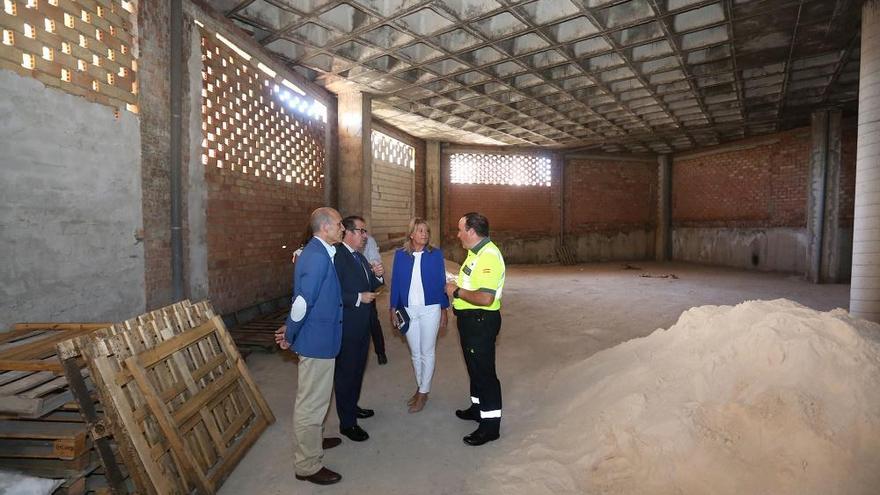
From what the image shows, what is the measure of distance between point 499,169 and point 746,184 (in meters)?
7.81

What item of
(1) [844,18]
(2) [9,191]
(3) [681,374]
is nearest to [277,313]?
(2) [9,191]

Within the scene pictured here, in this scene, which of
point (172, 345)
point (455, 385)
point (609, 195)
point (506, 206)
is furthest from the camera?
point (609, 195)

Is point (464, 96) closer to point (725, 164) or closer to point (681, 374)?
point (681, 374)

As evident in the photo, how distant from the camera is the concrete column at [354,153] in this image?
28.5 feet

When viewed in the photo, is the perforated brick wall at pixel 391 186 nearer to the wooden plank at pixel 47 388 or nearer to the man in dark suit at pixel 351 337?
the man in dark suit at pixel 351 337

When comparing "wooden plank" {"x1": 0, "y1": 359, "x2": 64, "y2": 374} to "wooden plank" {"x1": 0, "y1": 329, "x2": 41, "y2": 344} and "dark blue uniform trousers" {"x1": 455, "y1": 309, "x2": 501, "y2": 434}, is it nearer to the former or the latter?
"wooden plank" {"x1": 0, "y1": 329, "x2": 41, "y2": 344}

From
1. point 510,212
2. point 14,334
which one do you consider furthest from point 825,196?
point 14,334

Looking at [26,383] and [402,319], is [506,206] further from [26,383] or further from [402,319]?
[26,383]

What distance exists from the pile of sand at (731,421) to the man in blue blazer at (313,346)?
3.43 ft

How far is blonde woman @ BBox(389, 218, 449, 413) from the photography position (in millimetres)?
3693

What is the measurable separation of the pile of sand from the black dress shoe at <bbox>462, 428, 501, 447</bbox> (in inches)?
8.7

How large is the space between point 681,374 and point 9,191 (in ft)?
16.4

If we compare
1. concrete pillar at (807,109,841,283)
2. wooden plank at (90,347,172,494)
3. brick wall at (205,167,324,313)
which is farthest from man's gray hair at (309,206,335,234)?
concrete pillar at (807,109,841,283)

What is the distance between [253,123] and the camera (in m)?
6.33
